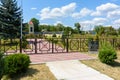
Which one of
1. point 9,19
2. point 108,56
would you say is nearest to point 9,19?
point 9,19

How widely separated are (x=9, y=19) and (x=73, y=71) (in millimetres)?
16146

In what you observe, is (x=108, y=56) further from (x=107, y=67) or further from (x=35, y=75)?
(x=35, y=75)

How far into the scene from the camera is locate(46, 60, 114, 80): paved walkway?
735 centimetres

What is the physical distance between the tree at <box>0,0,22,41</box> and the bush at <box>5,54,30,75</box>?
590 inches

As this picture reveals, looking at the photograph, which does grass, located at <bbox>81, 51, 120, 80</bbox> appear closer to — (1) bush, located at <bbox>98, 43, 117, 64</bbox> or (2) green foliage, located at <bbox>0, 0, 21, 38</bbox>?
(1) bush, located at <bbox>98, 43, 117, 64</bbox>

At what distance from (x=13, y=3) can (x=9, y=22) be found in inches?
94.4

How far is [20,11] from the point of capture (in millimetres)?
23297

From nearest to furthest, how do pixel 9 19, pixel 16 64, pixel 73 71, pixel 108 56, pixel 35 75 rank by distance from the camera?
pixel 16 64 < pixel 35 75 < pixel 73 71 < pixel 108 56 < pixel 9 19

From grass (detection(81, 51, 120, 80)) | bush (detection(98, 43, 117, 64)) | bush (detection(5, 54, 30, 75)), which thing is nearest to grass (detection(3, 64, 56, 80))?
bush (detection(5, 54, 30, 75))

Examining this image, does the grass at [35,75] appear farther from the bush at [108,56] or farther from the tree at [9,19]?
the tree at [9,19]

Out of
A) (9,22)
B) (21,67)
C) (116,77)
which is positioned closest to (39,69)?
(21,67)

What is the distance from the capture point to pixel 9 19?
2248 centimetres

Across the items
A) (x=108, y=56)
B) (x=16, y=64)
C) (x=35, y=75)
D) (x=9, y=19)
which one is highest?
(x=9, y=19)

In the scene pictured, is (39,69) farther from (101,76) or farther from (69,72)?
(101,76)
